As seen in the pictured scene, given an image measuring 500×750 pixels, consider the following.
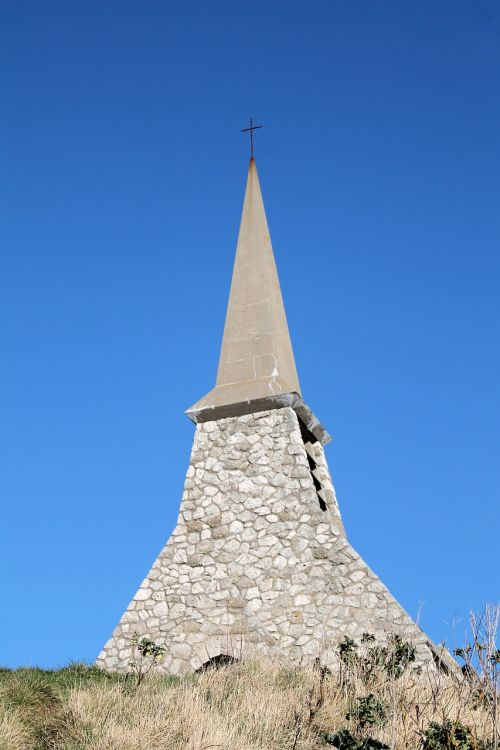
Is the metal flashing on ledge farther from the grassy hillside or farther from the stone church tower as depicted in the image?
the grassy hillside

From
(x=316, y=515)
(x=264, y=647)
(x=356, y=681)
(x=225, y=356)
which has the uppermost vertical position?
(x=225, y=356)

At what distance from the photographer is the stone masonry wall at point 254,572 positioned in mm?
10180

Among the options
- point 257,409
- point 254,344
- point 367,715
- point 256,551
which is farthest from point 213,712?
point 254,344

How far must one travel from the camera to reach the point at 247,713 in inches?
259

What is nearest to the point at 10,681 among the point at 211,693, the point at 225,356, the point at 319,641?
the point at 211,693

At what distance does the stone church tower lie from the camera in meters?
10.2

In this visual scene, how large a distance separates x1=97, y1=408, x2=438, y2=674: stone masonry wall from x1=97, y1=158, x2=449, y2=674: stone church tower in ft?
0.05

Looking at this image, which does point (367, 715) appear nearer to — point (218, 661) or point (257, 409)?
point (218, 661)

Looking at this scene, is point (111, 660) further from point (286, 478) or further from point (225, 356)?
point (225, 356)

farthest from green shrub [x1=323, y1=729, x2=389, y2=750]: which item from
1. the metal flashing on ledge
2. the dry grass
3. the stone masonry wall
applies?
the metal flashing on ledge

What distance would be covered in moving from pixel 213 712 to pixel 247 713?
0.30m

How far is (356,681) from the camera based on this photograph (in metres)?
7.81

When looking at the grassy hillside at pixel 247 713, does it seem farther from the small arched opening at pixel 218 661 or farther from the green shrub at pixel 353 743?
the small arched opening at pixel 218 661

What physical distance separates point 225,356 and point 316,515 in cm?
384
